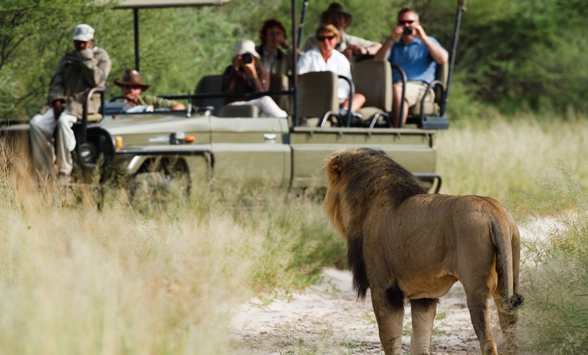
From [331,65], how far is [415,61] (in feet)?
3.19

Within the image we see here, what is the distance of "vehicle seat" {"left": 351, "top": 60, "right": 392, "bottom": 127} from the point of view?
28.1 feet

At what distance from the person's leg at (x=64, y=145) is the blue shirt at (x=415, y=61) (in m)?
3.54

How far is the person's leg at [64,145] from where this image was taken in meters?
7.32

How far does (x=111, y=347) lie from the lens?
9.73 feet

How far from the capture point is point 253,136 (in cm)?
790

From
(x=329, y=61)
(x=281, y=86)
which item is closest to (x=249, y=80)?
(x=281, y=86)

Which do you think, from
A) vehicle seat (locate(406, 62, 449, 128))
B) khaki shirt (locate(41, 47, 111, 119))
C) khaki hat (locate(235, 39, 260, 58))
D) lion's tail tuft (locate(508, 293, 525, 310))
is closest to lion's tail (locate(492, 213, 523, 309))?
lion's tail tuft (locate(508, 293, 525, 310))

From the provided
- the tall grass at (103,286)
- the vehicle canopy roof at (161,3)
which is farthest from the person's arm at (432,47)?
the tall grass at (103,286)

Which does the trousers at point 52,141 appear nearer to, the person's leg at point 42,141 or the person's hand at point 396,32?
the person's leg at point 42,141

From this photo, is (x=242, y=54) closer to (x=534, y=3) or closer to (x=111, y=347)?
(x=111, y=347)

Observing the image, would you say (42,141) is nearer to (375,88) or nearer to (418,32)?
(375,88)

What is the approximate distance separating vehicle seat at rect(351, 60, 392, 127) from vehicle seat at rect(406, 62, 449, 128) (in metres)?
0.38

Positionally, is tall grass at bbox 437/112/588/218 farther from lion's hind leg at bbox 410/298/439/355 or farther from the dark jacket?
the dark jacket

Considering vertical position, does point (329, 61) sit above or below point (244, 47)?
below
